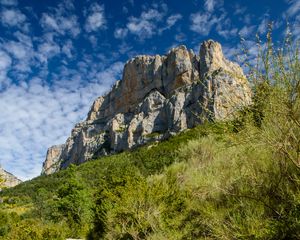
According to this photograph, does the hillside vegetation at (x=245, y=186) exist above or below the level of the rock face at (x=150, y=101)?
below

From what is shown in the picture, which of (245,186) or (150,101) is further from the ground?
(150,101)

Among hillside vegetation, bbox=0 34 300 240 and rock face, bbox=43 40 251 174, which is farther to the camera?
rock face, bbox=43 40 251 174

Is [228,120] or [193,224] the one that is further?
[193,224]

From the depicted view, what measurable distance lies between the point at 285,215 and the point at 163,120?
4142 inches

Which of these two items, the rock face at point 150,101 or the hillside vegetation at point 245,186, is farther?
the rock face at point 150,101

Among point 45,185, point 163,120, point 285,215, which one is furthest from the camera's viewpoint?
point 163,120

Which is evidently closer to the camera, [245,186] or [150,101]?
[245,186]

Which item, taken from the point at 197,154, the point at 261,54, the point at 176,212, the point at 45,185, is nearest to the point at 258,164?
the point at 261,54

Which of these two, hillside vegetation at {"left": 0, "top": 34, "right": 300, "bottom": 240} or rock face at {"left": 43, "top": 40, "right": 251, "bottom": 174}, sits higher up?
rock face at {"left": 43, "top": 40, "right": 251, "bottom": 174}

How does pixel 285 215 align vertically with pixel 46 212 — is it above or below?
below

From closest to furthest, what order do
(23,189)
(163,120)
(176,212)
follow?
(176,212)
(23,189)
(163,120)

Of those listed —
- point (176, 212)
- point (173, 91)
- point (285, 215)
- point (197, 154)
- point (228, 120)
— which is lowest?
point (285, 215)

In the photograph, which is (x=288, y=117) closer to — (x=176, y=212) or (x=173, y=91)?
(x=176, y=212)

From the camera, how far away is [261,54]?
528 cm
